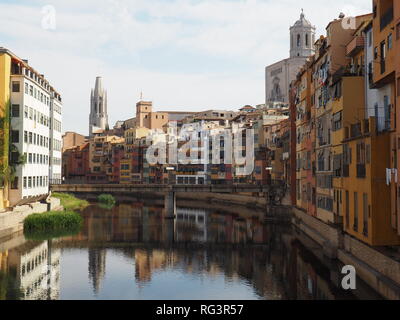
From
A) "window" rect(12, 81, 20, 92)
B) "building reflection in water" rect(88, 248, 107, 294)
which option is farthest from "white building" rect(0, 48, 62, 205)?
"building reflection in water" rect(88, 248, 107, 294)

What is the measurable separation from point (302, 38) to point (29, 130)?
492ft

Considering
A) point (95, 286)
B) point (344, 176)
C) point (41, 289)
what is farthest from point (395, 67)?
point (41, 289)

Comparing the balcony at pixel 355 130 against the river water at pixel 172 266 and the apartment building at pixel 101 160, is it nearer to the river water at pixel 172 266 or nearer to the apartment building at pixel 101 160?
the river water at pixel 172 266

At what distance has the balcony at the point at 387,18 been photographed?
3378 cm

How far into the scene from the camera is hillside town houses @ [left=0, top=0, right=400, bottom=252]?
113 ft

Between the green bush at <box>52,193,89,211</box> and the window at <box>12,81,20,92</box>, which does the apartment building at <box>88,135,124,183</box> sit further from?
the window at <box>12,81,20,92</box>

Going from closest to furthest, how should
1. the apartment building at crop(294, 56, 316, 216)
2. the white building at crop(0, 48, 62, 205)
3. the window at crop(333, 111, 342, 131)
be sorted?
the window at crop(333, 111, 342, 131), the apartment building at crop(294, 56, 316, 216), the white building at crop(0, 48, 62, 205)

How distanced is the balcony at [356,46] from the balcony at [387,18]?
679cm

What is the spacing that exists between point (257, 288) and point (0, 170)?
124 feet

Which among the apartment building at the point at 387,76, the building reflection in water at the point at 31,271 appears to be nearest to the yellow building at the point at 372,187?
the apartment building at the point at 387,76

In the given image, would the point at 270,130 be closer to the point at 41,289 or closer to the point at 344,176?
the point at 344,176

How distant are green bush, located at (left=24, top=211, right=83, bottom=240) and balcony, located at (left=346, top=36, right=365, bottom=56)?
3873cm

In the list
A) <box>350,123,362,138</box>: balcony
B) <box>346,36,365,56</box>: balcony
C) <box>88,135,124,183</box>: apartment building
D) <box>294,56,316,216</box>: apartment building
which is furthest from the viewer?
<box>88,135,124,183</box>: apartment building

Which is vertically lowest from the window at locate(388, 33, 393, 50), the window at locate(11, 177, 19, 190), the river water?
the river water
